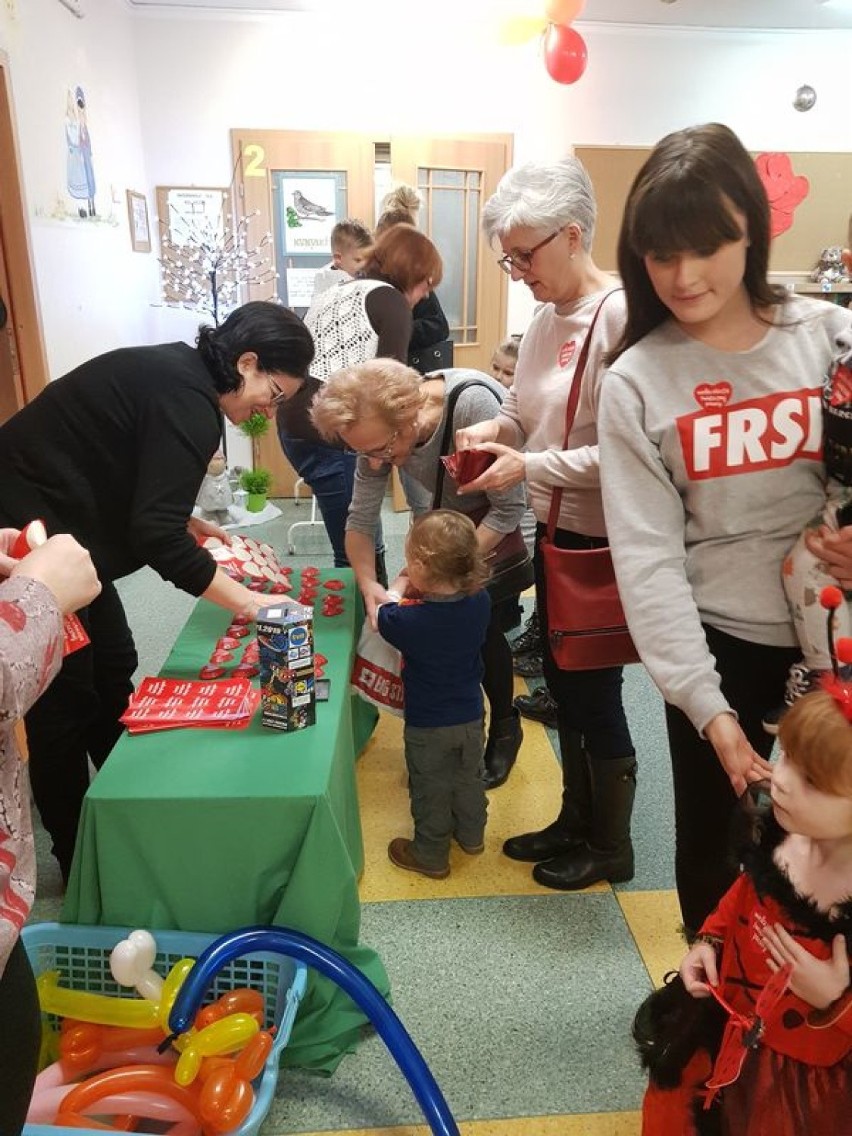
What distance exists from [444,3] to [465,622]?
13.2 feet

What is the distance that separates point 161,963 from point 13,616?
3.02 feet

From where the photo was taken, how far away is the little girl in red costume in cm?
85

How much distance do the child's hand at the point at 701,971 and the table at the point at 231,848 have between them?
557 mm

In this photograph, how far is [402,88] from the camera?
4.72 metres

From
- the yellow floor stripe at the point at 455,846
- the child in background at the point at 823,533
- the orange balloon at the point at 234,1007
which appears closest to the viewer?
the child in background at the point at 823,533

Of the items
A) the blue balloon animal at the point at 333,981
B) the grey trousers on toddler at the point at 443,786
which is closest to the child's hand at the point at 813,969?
the blue balloon animal at the point at 333,981

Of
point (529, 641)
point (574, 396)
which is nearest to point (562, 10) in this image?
point (529, 641)

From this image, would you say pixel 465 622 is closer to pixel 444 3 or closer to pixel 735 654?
pixel 735 654

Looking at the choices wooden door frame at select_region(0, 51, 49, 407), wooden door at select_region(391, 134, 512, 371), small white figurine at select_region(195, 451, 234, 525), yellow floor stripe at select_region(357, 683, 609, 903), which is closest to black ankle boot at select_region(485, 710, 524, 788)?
yellow floor stripe at select_region(357, 683, 609, 903)

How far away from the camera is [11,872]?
834 millimetres

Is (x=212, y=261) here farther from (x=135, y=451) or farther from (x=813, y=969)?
(x=813, y=969)

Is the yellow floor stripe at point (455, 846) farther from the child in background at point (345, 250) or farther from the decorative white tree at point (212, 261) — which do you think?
the decorative white tree at point (212, 261)

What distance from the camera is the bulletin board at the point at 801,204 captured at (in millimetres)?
4973

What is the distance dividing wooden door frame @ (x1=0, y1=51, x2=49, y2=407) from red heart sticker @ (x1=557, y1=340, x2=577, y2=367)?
1.97 meters
